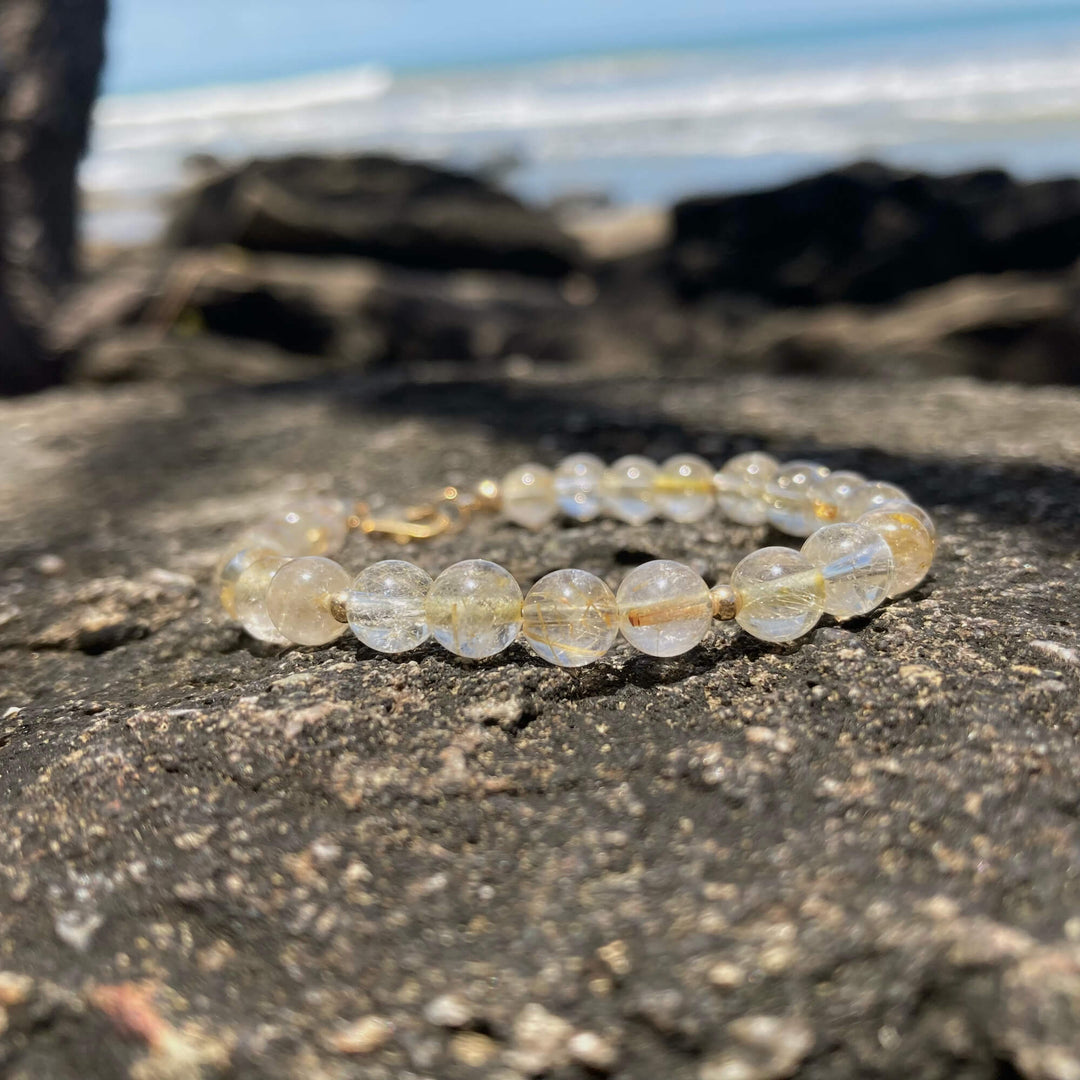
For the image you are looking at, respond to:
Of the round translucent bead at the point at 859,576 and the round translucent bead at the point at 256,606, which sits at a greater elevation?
the round translucent bead at the point at 859,576

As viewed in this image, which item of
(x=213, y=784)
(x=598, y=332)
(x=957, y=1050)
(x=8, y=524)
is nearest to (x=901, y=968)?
(x=957, y=1050)

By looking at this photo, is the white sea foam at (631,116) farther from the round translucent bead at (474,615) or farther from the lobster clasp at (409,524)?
the round translucent bead at (474,615)

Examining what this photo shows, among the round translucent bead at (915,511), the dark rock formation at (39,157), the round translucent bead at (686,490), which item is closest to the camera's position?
the round translucent bead at (915,511)

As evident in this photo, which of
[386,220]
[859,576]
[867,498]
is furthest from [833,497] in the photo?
[386,220]

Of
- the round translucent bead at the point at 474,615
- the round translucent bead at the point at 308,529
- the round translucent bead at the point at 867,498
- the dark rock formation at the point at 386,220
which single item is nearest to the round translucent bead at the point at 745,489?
the round translucent bead at the point at 867,498

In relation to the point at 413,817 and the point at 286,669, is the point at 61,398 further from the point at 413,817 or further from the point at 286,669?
the point at 413,817

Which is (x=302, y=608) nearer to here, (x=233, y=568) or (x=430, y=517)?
(x=233, y=568)
